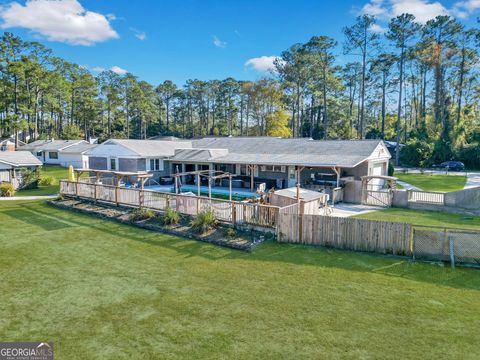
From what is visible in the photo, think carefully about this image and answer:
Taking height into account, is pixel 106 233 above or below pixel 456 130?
below

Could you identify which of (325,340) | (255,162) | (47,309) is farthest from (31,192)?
(325,340)

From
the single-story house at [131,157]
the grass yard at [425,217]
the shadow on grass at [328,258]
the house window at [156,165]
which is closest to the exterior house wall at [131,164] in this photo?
the single-story house at [131,157]

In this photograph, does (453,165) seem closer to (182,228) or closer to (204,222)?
(204,222)

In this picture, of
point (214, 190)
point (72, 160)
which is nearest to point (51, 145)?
point (72, 160)

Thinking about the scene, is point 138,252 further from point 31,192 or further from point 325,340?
point 31,192

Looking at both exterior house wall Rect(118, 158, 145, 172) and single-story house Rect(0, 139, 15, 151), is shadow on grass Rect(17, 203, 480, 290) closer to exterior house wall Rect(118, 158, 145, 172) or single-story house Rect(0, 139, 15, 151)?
exterior house wall Rect(118, 158, 145, 172)

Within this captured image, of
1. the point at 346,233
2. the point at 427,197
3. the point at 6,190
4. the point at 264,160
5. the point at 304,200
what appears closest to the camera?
the point at 346,233
